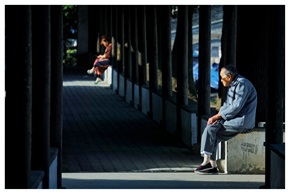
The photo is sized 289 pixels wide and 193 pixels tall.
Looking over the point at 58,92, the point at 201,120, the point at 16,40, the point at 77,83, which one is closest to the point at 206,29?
the point at 201,120

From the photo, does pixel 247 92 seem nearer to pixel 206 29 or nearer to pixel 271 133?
pixel 271 133

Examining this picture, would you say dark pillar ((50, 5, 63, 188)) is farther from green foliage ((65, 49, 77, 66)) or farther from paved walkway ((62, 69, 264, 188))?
green foliage ((65, 49, 77, 66))

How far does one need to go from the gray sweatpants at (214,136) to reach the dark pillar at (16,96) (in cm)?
575

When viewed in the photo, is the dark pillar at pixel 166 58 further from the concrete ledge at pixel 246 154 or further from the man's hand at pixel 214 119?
the man's hand at pixel 214 119

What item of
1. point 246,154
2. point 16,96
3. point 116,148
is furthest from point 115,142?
point 16,96

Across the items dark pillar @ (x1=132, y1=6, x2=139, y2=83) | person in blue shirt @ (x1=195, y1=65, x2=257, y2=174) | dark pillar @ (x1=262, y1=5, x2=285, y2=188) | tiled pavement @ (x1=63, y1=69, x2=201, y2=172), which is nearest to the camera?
dark pillar @ (x1=262, y1=5, x2=285, y2=188)

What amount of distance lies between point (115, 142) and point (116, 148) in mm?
972

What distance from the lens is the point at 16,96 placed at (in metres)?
9.10

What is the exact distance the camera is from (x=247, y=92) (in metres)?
14.2

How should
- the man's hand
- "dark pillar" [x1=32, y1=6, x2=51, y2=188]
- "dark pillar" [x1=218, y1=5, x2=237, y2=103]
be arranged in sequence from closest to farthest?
"dark pillar" [x1=32, y1=6, x2=51, y2=188]
the man's hand
"dark pillar" [x1=218, y1=5, x2=237, y2=103]

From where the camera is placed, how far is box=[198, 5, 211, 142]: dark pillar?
59.8 ft

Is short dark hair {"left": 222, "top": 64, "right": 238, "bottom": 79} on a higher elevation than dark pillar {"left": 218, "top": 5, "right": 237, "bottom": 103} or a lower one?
lower

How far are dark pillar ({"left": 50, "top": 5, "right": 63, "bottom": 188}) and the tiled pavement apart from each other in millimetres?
2718

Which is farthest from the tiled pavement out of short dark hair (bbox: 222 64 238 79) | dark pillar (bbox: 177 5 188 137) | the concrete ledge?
short dark hair (bbox: 222 64 238 79)
